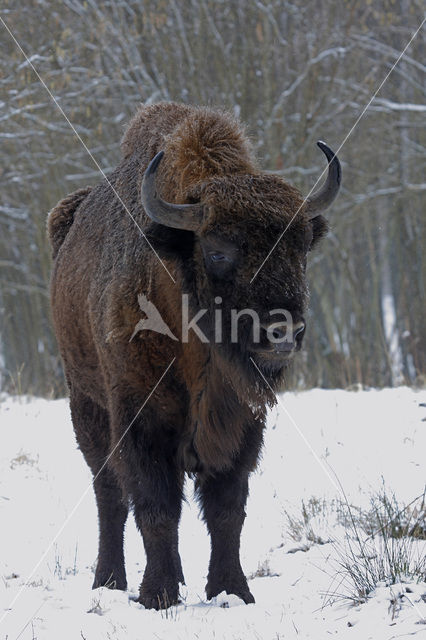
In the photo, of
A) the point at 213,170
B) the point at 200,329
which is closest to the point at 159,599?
the point at 200,329

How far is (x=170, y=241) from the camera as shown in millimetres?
5199

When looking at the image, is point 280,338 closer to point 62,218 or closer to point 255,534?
point 255,534

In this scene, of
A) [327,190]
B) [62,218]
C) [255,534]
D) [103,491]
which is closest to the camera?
[327,190]

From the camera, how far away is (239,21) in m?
15.7

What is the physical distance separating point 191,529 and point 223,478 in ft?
6.43

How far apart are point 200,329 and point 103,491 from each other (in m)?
1.79

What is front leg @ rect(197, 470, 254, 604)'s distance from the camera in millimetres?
5227

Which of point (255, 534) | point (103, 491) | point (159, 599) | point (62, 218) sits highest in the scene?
point (62, 218)

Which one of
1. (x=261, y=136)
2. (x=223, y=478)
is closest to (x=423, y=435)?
(x=223, y=478)

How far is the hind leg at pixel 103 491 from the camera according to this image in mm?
6094

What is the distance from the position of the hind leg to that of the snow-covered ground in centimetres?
16

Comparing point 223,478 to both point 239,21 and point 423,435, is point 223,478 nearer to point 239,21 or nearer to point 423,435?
point 423,435

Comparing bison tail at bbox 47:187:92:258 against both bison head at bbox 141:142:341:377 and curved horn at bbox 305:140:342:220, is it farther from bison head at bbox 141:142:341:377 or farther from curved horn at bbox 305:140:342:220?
curved horn at bbox 305:140:342:220

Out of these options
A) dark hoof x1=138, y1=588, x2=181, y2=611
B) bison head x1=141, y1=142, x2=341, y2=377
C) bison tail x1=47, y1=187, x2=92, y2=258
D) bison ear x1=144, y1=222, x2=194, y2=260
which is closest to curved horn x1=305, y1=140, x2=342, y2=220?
bison head x1=141, y1=142, x2=341, y2=377
